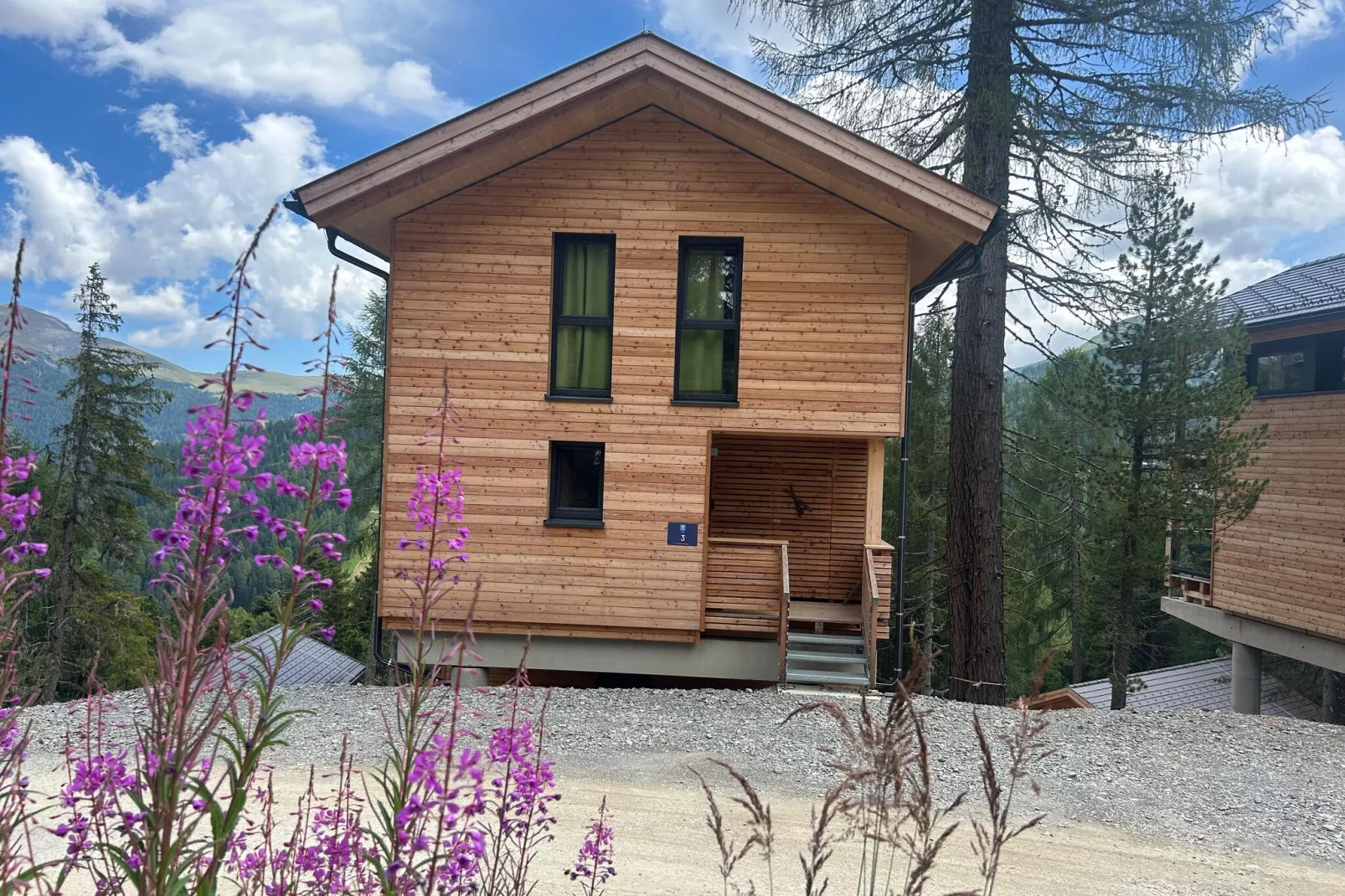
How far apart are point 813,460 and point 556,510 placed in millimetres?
5172

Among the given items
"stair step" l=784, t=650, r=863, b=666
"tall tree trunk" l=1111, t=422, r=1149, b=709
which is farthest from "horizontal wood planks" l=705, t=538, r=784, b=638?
"tall tree trunk" l=1111, t=422, r=1149, b=709

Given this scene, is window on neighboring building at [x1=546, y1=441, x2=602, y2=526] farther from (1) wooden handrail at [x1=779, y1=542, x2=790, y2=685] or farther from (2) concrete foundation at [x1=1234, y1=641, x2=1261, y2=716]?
(2) concrete foundation at [x1=1234, y1=641, x2=1261, y2=716]

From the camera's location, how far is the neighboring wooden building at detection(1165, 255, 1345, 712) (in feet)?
49.9

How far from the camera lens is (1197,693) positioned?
23.7m

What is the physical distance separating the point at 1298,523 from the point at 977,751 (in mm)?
13111

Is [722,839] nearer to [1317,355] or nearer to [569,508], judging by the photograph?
[569,508]

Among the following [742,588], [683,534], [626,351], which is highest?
[626,351]

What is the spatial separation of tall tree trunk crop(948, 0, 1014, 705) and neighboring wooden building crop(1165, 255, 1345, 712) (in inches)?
315

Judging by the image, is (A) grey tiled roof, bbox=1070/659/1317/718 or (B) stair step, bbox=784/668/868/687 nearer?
(B) stair step, bbox=784/668/868/687

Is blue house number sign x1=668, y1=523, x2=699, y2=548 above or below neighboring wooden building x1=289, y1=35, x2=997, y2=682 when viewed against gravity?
below

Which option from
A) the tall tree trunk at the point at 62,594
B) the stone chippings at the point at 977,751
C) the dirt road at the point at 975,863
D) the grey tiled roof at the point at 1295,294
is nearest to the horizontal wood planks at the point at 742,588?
the stone chippings at the point at 977,751

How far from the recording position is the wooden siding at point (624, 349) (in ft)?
31.8

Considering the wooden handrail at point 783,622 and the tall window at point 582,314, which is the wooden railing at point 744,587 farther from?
the tall window at point 582,314

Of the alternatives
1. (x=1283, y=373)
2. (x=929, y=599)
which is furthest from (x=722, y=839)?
(x=1283, y=373)
